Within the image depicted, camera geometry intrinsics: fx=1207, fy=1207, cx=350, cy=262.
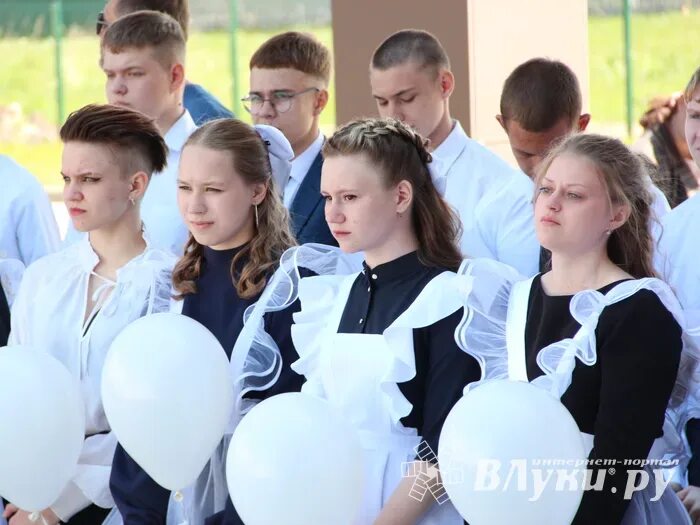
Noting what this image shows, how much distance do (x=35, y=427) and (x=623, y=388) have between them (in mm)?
1244

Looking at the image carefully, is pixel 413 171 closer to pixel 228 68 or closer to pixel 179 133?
pixel 179 133

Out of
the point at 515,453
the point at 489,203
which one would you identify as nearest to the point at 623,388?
the point at 515,453

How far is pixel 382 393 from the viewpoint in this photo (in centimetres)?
265

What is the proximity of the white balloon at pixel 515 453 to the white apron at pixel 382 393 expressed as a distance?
41 cm

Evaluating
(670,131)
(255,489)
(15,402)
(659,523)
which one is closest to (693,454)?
(659,523)

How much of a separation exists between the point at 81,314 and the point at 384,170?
3.00 ft

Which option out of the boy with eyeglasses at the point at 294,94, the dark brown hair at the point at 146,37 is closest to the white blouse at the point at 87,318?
the boy with eyeglasses at the point at 294,94

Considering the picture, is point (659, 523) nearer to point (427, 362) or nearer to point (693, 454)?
point (693, 454)

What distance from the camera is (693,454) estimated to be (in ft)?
9.27

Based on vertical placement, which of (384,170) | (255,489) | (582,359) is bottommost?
(255,489)

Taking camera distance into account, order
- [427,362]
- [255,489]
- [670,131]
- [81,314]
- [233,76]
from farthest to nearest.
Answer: [233,76]
[670,131]
[81,314]
[427,362]
[255,489]

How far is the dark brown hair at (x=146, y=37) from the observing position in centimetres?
443

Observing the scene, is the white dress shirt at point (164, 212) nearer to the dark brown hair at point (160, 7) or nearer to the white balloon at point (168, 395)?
the dark brown hair at point (160, 7)

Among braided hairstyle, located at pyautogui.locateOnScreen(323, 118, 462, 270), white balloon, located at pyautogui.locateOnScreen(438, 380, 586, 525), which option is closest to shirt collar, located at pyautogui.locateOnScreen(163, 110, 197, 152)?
braided hairstyle, located at pyautogui.locateOnScreen(323, 118, 462, 270)
